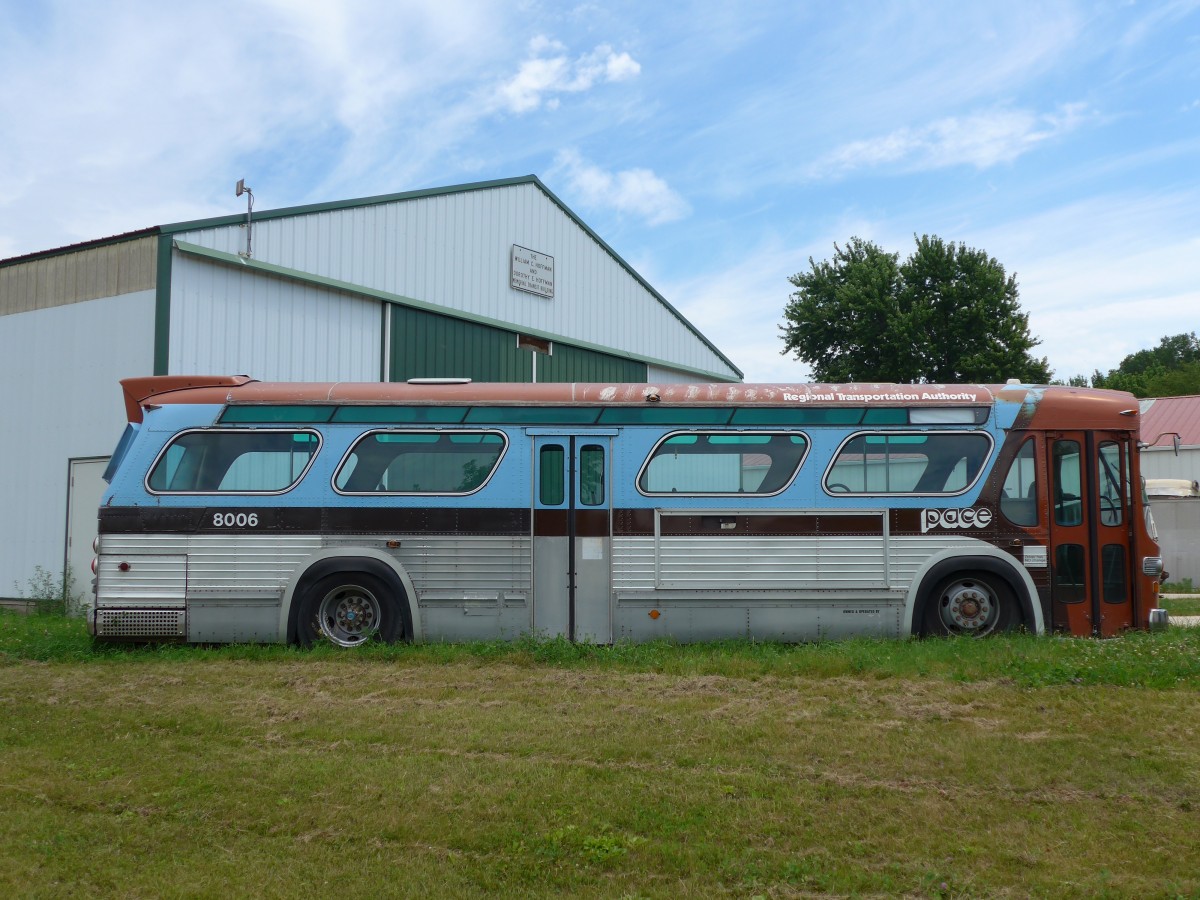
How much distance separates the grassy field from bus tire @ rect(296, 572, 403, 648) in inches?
34.5

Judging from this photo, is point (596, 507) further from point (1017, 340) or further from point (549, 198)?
point (1017, 340)

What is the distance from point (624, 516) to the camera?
10906mm

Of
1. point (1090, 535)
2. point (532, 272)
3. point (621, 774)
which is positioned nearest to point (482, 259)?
point (532, 272)

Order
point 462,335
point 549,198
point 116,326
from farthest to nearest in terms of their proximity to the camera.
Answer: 1. point 549,198
2. point 462,335
3. point 116,326

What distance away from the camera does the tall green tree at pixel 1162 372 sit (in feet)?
229

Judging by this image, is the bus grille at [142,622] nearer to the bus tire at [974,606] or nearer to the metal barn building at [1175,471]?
the bus tire at [974,606]

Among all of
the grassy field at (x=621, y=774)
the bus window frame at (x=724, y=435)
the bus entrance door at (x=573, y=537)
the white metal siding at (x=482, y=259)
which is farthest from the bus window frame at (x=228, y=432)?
the white metal siding at (x=482, y=259)

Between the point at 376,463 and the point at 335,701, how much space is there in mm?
3221

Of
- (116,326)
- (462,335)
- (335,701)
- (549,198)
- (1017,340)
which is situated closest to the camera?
(335,701)

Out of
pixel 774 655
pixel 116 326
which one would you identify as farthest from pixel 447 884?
pixel 116 326

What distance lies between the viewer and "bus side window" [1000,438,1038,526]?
1088 cm

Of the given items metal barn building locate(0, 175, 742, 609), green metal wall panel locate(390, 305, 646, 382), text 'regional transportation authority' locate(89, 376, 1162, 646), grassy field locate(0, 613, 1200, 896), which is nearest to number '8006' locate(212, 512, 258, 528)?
text 'regional transportation authority' locate(89, 376, 1162, 646)

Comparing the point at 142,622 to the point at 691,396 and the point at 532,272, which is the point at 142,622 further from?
the point at 532,272

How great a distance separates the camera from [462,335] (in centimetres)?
2041
